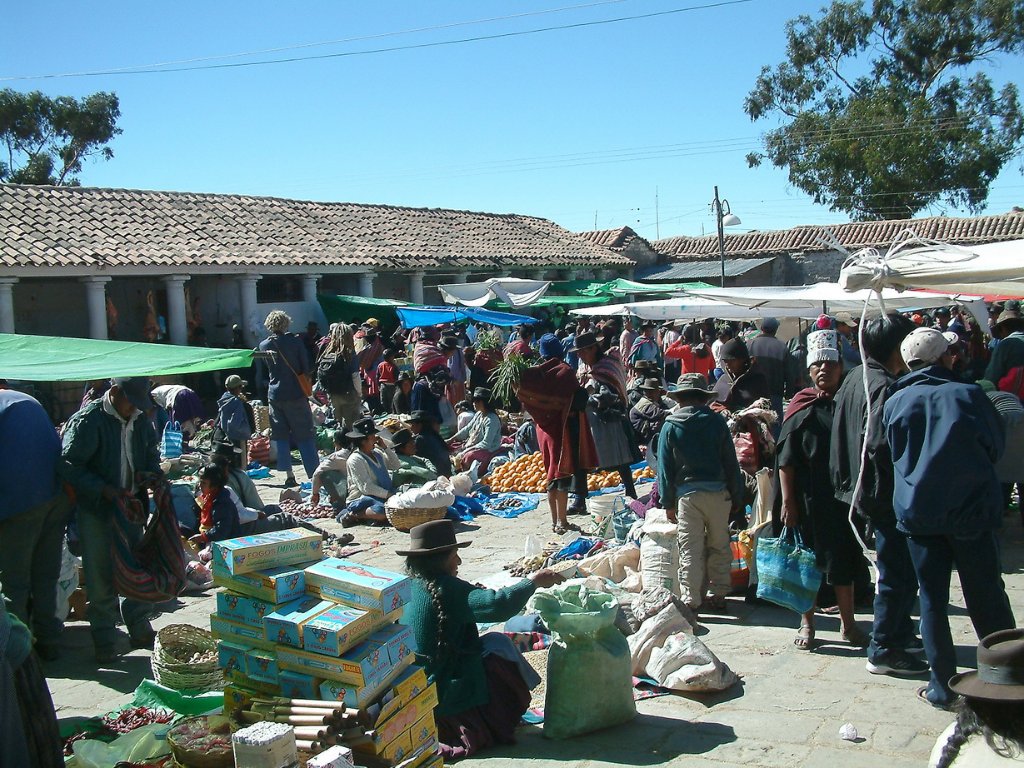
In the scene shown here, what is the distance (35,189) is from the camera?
2002 centimetres

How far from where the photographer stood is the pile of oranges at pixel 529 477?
10.7 m

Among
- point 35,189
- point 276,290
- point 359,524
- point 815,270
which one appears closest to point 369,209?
point 276,290

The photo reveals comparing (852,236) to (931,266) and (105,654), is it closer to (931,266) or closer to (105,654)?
(931,266)

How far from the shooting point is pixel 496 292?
20.2m

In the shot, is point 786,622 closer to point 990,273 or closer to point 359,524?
point 990,273

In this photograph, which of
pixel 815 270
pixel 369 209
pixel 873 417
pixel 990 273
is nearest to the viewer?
pixel 873 417

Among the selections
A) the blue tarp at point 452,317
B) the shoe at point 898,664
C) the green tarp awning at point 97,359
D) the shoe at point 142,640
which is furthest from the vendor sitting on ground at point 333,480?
the blue tarp at point 452,317

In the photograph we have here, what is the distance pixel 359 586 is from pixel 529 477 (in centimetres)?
704

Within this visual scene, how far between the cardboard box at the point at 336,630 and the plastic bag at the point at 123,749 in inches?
34.4

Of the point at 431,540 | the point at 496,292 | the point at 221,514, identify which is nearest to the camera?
the point at 431,540

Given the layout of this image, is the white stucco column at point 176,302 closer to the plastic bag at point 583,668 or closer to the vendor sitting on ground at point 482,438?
the vendor sitting on ground at point 482,438

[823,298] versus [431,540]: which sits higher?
[823,298]

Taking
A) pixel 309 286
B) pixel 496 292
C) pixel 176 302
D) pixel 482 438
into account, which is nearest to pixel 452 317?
pixel 496 292

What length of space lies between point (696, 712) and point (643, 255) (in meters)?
30.0
